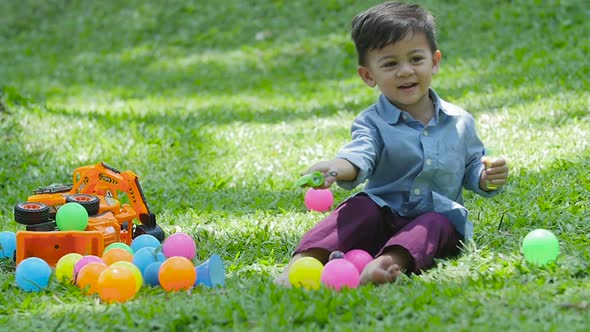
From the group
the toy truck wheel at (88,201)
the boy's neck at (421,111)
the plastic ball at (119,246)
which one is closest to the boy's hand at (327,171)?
the boy's neck at (421,111)

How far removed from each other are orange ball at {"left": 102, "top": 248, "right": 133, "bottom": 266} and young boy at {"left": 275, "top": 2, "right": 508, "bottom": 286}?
774 millimetres

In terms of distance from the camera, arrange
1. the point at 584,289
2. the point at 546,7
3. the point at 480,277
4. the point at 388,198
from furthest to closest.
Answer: the point at 546,7 < the point at 388,198 < the point at 480,277 < the point at 584,289

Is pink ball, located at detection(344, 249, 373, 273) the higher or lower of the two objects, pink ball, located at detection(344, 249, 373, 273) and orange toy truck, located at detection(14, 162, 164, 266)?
the lower

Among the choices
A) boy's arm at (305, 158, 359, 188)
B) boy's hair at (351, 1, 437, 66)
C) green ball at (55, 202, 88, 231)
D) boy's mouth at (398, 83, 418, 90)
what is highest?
boy's hair at (351, 1, 437, 66)

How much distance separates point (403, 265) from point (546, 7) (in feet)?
24.4

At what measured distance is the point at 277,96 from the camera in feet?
31.4

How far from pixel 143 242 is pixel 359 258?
1.20 metres

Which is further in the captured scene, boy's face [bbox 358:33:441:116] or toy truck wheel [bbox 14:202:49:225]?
toy truck wheel [bbox 14:202:49:225]

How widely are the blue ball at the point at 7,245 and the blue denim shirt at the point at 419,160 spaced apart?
1.81 metres

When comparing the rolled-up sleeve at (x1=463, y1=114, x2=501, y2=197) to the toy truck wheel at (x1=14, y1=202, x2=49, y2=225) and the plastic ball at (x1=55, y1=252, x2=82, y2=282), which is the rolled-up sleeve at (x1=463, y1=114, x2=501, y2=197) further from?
the toy truck wheel at (x1=14, y1=202, x2=49, y2=225)

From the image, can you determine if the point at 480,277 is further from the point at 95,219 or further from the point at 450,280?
the point at 95,219

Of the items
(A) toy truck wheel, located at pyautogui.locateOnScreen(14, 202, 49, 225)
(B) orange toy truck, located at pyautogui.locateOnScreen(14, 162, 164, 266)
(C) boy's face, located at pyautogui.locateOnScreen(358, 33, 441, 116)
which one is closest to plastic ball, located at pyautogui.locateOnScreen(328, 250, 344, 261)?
(C) boy's face, located at pyautogui.locateOnScreen(358, 33, 441, 116)

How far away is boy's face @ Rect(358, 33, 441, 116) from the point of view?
4.04m

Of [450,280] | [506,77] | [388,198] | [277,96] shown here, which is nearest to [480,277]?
[450,280]
